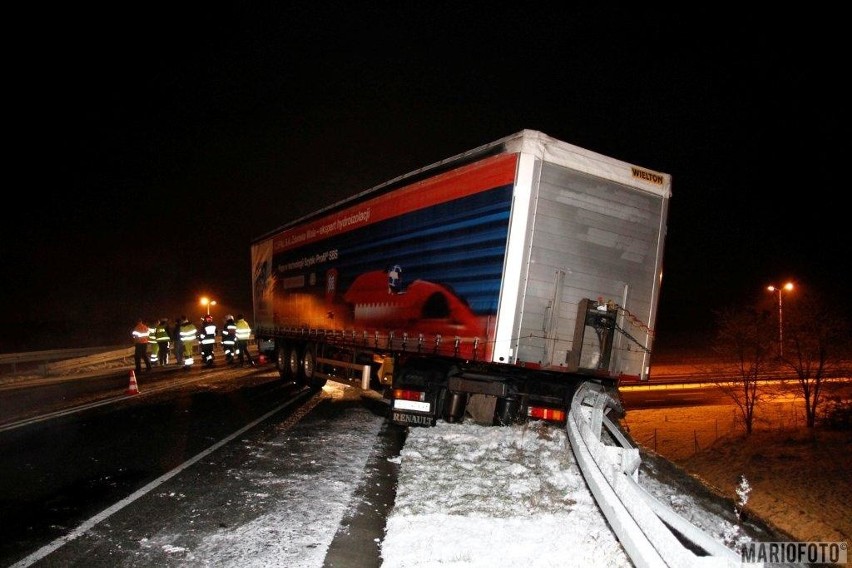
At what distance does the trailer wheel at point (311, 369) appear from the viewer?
13550mm

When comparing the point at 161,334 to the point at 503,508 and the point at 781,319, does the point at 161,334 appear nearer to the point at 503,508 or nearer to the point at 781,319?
the point at 503,508

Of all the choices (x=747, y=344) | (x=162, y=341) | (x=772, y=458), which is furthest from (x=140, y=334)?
(x=747, y=344)

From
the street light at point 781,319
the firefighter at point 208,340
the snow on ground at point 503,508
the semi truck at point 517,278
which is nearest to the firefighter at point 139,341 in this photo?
the firefighter at point 208,340

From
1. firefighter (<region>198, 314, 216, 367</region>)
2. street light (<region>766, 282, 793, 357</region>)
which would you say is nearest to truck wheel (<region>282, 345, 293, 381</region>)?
firefighter (<region>198, 314, 216, 367</region>)

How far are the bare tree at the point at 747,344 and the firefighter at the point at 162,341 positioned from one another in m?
20.9

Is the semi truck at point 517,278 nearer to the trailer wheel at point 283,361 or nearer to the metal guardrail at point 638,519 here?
the metal guardrail at point 638,519

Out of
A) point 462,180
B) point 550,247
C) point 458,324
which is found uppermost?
point 462,180

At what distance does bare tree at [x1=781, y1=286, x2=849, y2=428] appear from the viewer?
20656mm

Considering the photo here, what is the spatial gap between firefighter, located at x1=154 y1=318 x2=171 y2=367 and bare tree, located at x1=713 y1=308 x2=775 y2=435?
2094 centimetres

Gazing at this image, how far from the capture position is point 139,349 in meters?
16.6

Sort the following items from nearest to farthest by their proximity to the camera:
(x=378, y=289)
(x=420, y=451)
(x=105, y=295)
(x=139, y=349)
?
(x=420, y=451), (x=378, y=289), (x=139, y=349), (x=105, y=295)

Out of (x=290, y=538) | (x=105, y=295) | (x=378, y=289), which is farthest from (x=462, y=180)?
(x=105, y=295)

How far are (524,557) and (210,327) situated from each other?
53.8 feet

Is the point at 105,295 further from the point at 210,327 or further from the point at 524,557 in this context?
the point at 524,557
